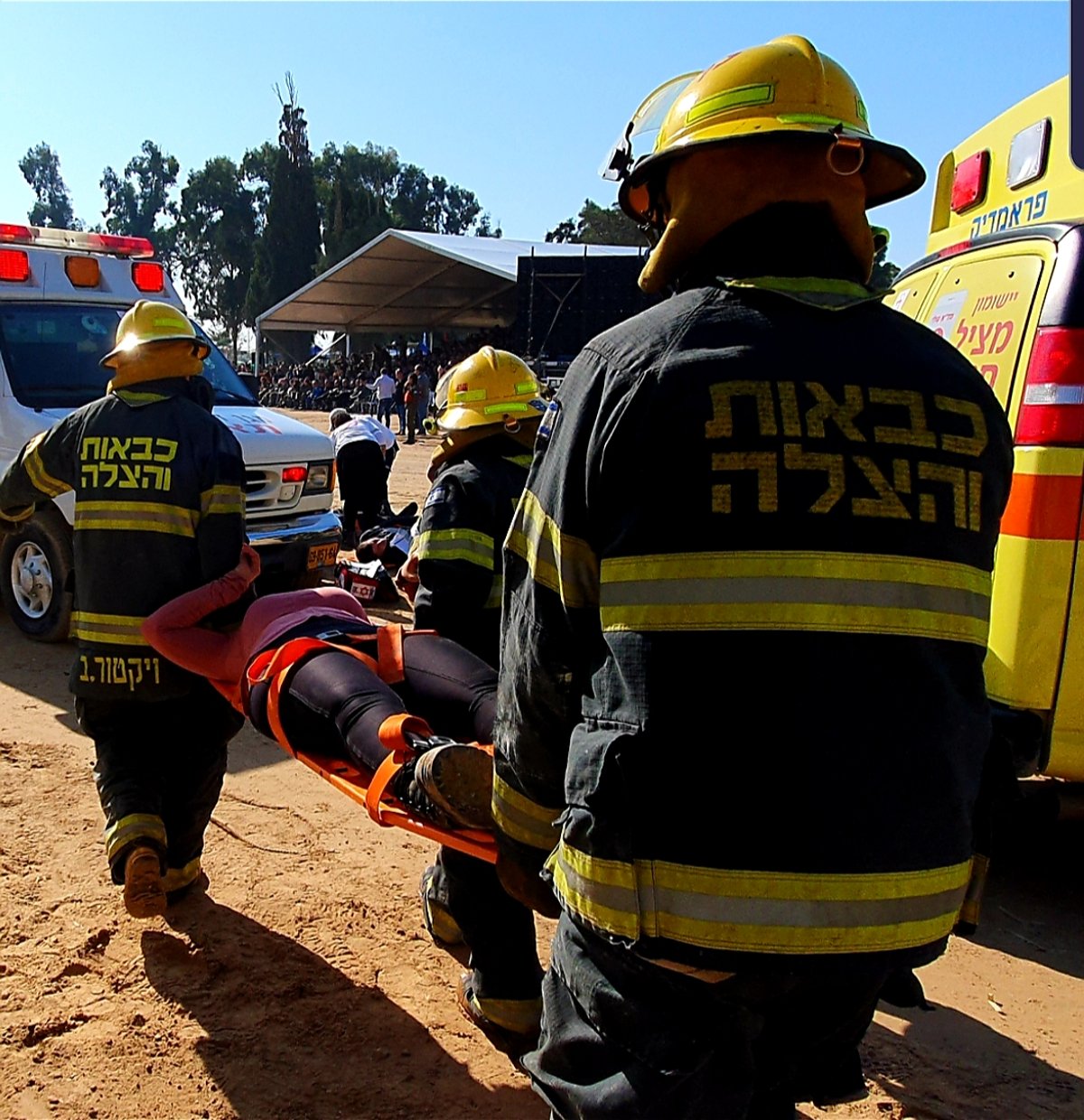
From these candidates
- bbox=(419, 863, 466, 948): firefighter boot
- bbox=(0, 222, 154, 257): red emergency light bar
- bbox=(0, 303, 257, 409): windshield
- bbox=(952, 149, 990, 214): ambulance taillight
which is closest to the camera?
bbox=(419, 863, 466, 948): firefighter boot

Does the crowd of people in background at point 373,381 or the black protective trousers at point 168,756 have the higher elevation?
the crowd of people in background at point 373,381

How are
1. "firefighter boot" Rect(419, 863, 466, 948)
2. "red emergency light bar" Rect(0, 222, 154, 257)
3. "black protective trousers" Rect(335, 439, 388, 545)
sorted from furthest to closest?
"black protective trousers" Rect(335, 439, 388, 545) < "red emergency light bar" Rect(0, 222, 154, 257) < "firefighter boot" Rect(419, 863, 466, 948)

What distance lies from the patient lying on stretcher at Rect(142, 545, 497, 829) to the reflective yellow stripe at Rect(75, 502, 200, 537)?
225mm

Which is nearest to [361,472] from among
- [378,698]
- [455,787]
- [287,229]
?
[378,698]

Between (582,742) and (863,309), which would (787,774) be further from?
(863,309)

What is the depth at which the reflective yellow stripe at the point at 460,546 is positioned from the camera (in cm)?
328

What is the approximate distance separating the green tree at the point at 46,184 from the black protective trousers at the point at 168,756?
100 m

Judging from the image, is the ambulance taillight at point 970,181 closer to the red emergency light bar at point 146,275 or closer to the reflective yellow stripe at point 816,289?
the reflective yellow stripe at point 816,289

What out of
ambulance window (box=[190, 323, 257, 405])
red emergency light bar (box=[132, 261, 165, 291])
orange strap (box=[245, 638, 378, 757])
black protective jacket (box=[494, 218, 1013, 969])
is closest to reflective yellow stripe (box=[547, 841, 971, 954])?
black protective jacket (box=[494, 218, 1013, 969])

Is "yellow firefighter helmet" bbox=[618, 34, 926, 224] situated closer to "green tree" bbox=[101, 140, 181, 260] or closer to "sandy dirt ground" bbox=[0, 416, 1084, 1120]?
"sandy dirt ground" bbox=[0, 416, 1084, 1120]

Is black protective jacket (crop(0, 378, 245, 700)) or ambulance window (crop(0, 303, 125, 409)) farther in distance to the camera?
ambulance window (crop(0, 303, 125, 409))

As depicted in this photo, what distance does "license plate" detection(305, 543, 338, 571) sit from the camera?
309 inches

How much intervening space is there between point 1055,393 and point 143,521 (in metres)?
3.06

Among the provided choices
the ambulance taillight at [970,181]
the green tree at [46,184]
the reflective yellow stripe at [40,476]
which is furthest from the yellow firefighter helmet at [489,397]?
the green tree at [46,184]
